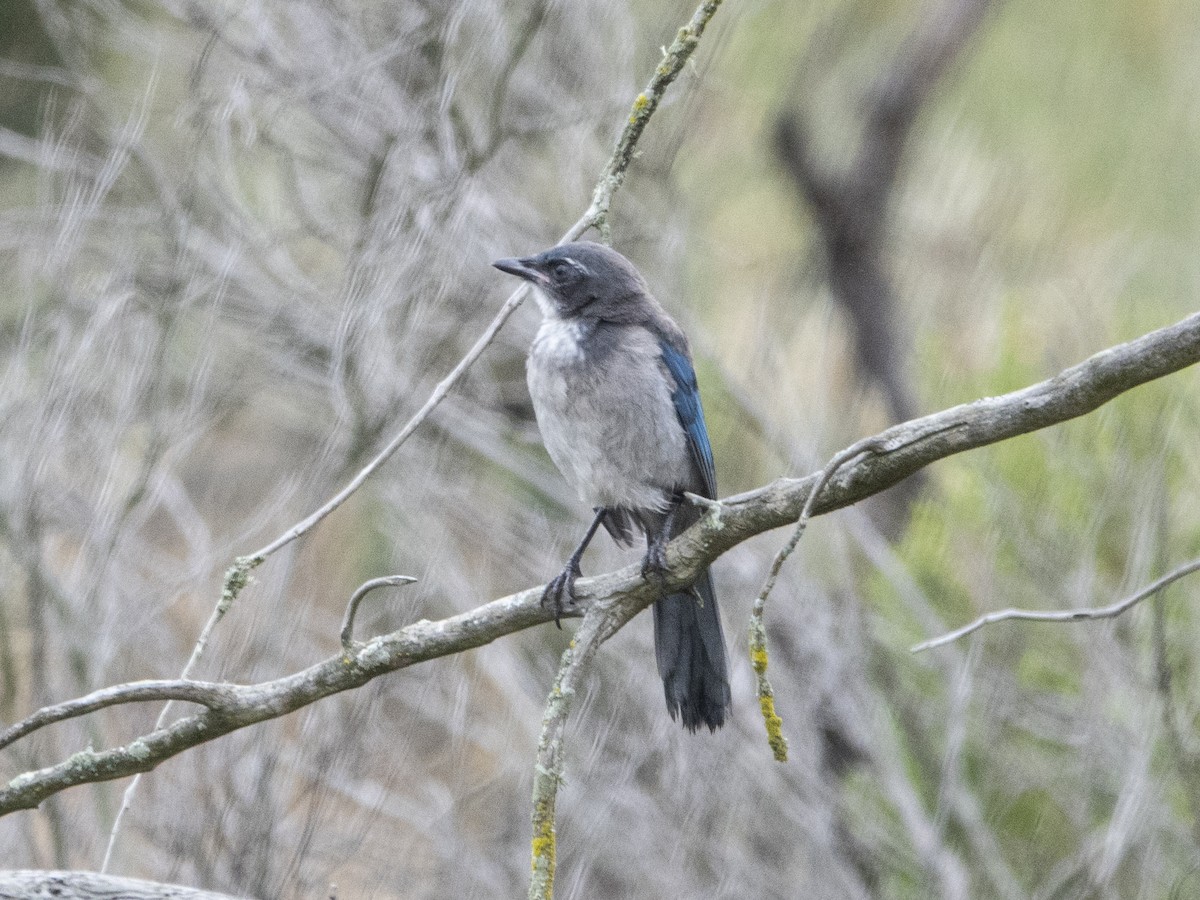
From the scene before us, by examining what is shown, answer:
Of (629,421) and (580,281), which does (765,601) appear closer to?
(629,421)

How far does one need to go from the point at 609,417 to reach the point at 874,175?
6618 mm

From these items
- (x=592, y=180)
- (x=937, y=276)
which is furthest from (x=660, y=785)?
(x=937, y=276)

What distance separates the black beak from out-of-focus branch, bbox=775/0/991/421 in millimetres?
5754

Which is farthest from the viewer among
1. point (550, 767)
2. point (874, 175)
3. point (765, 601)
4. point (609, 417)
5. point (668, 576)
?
point (874, 175)

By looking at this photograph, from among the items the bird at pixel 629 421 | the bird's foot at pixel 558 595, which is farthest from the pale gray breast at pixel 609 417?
the bird's foot at pixel 558 595

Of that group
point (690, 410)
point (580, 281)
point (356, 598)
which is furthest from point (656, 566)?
A: point (580, 281)

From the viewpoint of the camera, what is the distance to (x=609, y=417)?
Result: 4070 millimetres

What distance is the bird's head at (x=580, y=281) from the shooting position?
430cm

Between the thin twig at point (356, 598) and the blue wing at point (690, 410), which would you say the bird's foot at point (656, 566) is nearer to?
the thin twig at point (356, 598)

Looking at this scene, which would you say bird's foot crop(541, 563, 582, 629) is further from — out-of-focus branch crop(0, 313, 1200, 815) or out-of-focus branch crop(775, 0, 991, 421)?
out-of-focus branch crop(775, 0, 991, 421)

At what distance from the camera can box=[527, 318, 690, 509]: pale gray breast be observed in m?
4.07

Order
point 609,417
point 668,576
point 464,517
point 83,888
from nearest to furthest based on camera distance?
point 83,888, point 668,576, point 609,417, point 464,517

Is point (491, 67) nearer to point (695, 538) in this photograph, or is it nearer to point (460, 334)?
point (460, 334)

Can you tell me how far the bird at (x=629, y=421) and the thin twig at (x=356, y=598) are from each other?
905 mm
